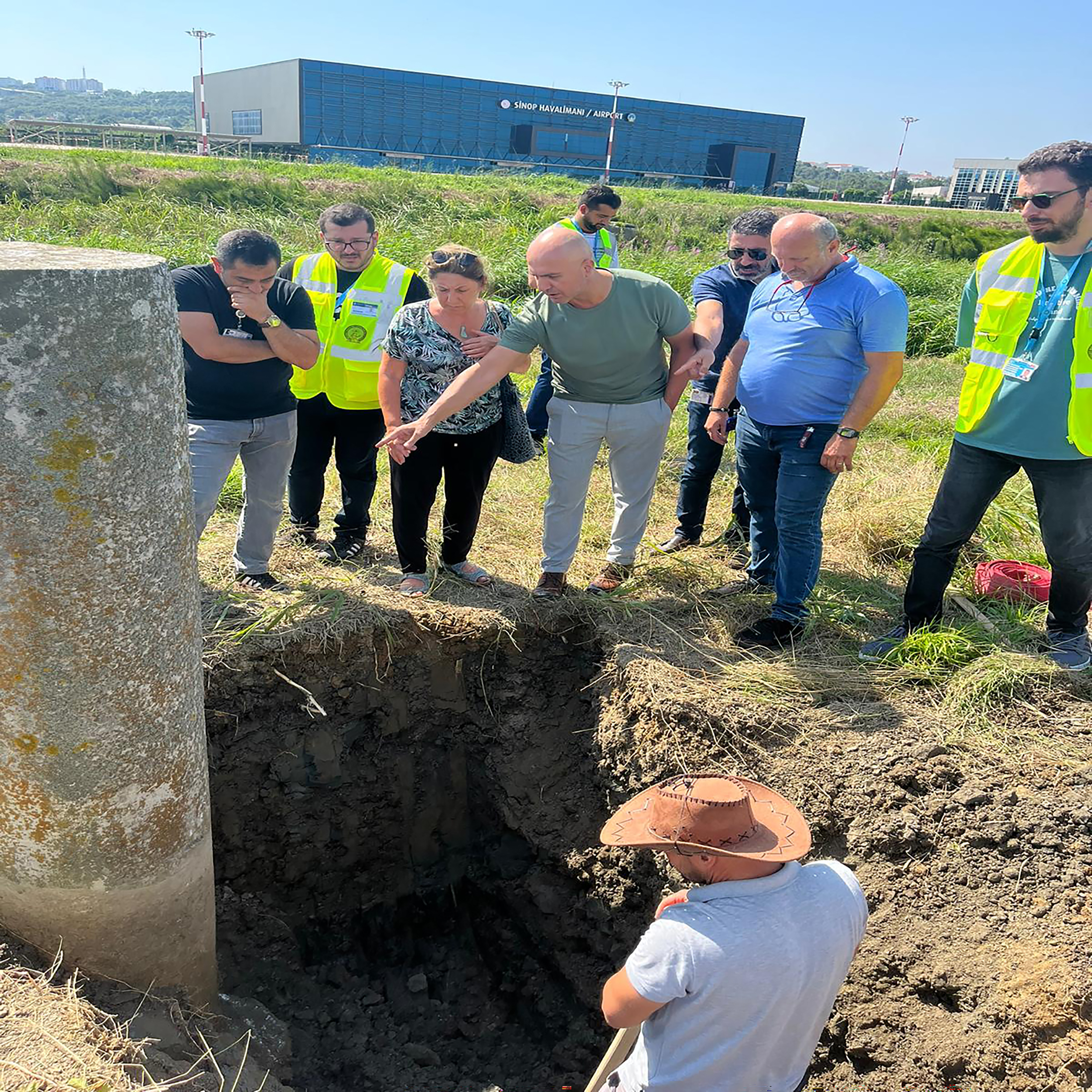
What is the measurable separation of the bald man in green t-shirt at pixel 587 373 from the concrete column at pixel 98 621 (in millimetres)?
1603

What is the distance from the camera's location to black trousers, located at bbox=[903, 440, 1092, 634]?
3.32 meters

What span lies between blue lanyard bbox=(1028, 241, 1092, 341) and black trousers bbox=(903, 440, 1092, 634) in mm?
483

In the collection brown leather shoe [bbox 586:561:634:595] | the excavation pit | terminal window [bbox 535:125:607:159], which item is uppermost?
terminal window [bbox 535:125:607:159]

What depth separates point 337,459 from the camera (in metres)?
4.42

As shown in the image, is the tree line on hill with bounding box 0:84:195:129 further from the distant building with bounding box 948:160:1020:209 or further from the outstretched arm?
the outstretched arm

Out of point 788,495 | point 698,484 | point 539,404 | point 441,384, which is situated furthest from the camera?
point 539,404

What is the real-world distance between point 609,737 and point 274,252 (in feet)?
7.92

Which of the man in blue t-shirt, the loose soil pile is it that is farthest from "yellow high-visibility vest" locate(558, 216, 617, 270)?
the loose soil pile

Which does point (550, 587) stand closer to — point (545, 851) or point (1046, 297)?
point (545, 851)

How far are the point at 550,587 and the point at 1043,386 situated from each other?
2.22 m

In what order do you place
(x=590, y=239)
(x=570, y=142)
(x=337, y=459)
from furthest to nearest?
(x=570, y=142) < (x=590, y=239) < (x=337, y=459)

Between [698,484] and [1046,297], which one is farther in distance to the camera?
[698,484]

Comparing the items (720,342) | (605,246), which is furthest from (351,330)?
(605,246)

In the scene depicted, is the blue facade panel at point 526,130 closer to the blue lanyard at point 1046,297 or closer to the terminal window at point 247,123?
the terminal window at point 247,123
